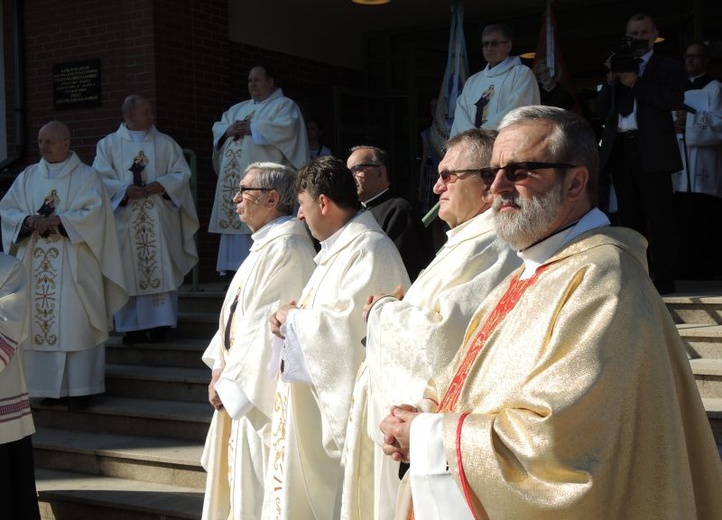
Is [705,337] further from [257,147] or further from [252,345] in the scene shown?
[257,147]

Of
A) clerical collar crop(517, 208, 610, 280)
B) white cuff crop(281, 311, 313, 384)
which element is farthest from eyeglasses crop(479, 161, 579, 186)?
white cuff crop(281, 311, 313, 384)

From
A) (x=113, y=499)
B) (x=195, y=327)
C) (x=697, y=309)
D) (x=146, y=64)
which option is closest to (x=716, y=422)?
(x=697, y=309)

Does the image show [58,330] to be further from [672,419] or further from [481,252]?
[672,419]

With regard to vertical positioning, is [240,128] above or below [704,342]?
above

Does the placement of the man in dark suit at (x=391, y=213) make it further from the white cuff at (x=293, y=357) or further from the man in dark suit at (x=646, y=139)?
the man in dark suit at (x=646, y=139)

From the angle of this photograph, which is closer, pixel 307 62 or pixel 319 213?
pixel 319 213

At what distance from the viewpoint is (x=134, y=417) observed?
7.40 metres

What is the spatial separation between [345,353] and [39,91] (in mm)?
8226

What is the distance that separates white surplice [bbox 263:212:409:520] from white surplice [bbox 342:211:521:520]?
1.27 ft

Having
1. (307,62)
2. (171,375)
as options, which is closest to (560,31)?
(307,62)

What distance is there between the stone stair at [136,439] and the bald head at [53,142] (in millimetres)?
1704

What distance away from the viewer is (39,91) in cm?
1148

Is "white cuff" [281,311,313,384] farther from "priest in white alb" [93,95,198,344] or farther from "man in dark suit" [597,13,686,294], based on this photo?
"priest in white alb" [93,95,198,344]

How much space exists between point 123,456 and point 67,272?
Answer: 5.61ft
